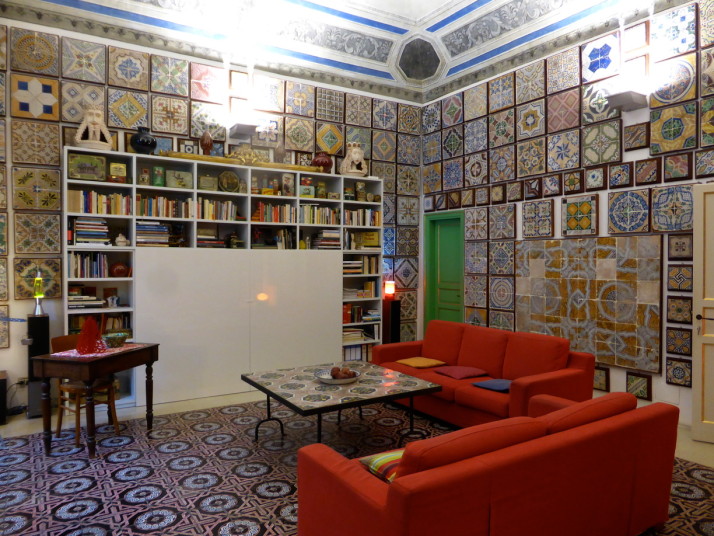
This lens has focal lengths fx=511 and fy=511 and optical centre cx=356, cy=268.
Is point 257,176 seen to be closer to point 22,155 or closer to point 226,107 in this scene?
point 226,107

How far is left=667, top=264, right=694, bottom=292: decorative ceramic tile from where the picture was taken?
436 centimetres

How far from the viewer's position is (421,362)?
4.98m

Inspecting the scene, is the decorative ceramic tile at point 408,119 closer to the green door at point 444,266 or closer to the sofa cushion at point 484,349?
the green door at point 444,266

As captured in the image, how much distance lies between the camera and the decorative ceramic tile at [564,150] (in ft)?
17.3

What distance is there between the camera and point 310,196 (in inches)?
239

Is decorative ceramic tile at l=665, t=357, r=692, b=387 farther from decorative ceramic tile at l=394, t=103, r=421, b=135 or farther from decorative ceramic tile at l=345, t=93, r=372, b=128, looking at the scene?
decorative ceramic tile at l=345, t=93, r=372, b=128

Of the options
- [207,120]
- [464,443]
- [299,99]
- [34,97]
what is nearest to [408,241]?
[299,99]

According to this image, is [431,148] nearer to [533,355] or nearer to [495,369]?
[495,369]

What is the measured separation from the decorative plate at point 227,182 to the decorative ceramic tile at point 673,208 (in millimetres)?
4156

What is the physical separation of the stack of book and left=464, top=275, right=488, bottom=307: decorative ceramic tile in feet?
12.0

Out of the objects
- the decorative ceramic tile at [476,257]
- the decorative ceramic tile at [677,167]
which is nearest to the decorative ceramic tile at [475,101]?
the decorative ceramic tile at [476,257]

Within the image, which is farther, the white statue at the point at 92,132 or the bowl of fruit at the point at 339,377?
the white statue at the point at 92,132

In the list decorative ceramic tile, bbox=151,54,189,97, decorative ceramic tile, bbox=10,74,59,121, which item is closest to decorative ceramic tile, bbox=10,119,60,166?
decorative ceramic tile, bbox=10,74,59,121

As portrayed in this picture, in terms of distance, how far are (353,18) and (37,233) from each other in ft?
13.8
